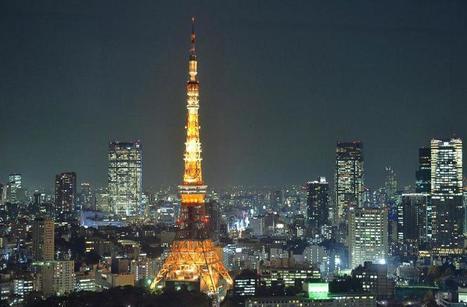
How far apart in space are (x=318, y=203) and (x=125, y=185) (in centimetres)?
352

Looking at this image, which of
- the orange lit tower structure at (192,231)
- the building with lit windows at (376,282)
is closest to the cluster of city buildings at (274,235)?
the building with lit windows at (376,282)

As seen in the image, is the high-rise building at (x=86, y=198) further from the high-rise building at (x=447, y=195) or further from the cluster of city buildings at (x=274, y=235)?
the high-rise building at (x=447, y=195)

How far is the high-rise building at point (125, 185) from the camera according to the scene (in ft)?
57.5

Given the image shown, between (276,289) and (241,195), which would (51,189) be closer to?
(241,195)

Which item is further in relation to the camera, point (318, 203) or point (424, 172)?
point (318, 203)

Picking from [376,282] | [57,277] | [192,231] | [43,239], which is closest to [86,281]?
[57,277]

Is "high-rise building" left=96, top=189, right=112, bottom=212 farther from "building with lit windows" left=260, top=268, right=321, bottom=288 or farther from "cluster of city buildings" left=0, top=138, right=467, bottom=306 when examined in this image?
"building with lit windows" left=260, top=268, right=321, bottom=288

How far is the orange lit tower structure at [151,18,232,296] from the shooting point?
10.1m

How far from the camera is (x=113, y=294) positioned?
870 centimetres

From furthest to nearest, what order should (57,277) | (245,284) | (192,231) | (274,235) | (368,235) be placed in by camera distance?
(274,235), (368,235), (192,231), (57,277), (245,284)

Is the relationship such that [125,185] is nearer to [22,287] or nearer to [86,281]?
[86,281]

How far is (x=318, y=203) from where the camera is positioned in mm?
17844

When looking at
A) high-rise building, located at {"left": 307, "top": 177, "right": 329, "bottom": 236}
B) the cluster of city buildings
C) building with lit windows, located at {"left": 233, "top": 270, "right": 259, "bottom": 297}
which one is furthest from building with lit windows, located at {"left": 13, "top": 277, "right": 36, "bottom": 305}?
high-rise building, located at {"left": 307, "top": 177, "right": 329, "bottom": 236}

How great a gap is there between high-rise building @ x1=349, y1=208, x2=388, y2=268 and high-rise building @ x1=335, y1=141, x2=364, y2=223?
1623 millimetres
